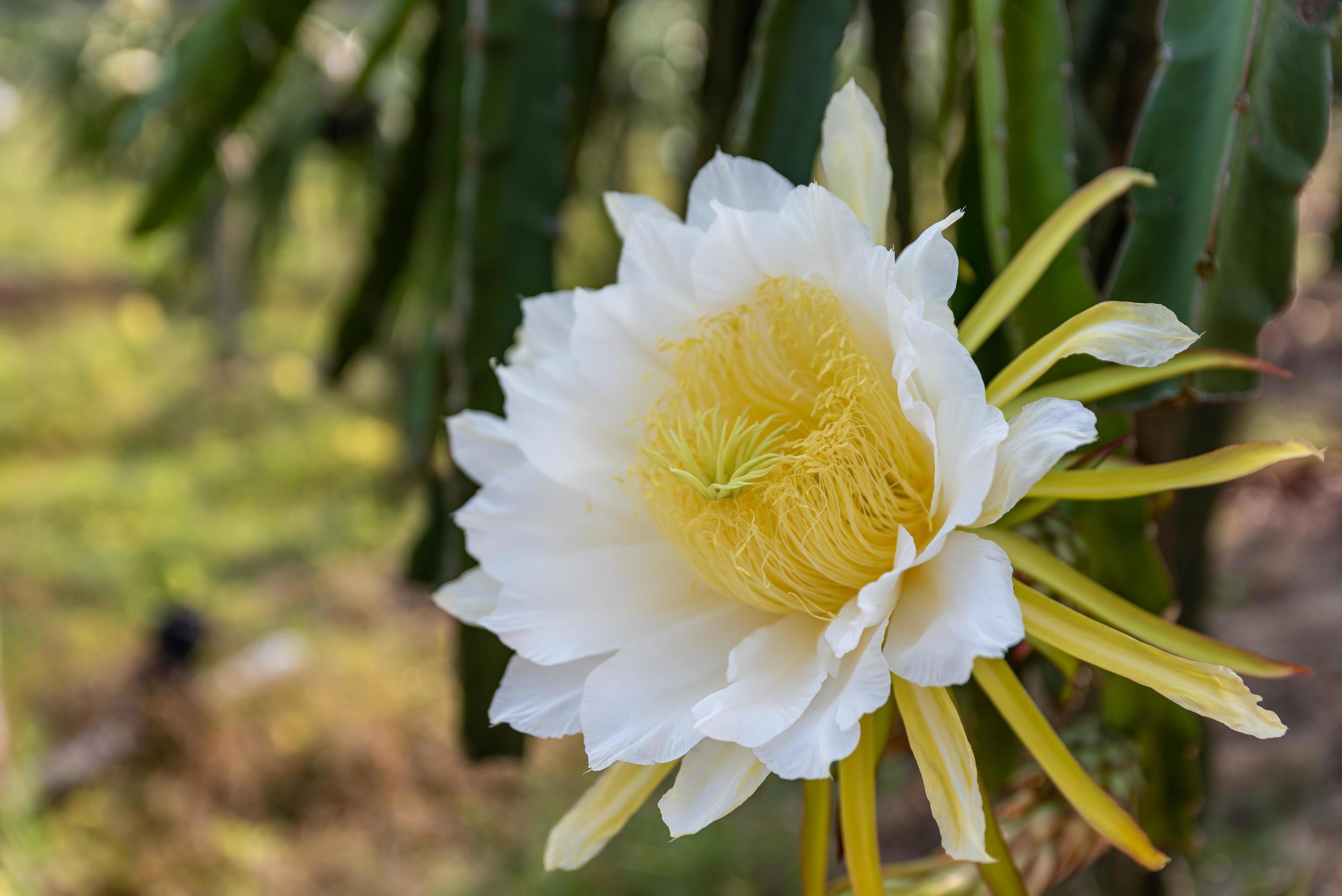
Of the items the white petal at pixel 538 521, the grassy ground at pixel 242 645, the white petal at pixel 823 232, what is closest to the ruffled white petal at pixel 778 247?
the white petal at pixel 823 232

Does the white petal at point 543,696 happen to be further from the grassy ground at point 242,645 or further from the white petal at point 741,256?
the grassy ground at point 242,645

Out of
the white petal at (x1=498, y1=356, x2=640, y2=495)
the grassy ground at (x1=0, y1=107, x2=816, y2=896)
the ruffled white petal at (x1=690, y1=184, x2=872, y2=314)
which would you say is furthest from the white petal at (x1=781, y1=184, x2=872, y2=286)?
the grassy ground at (x1=0, y1=107, x2=816, y2=896)

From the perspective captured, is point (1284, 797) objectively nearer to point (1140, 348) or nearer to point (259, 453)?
point (1140, 348)

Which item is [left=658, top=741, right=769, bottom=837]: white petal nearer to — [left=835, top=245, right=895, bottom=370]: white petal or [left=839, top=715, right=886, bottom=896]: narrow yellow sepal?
[left=839, top=715, right=886, bottom=896]: narrow yellow sepal

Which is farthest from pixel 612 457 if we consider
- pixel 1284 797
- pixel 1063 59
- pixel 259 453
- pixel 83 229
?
pixel 83 229

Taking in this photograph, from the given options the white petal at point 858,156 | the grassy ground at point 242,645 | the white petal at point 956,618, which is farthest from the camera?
the grassy ground at point 242,645

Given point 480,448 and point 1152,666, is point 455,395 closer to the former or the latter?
point 480,448
